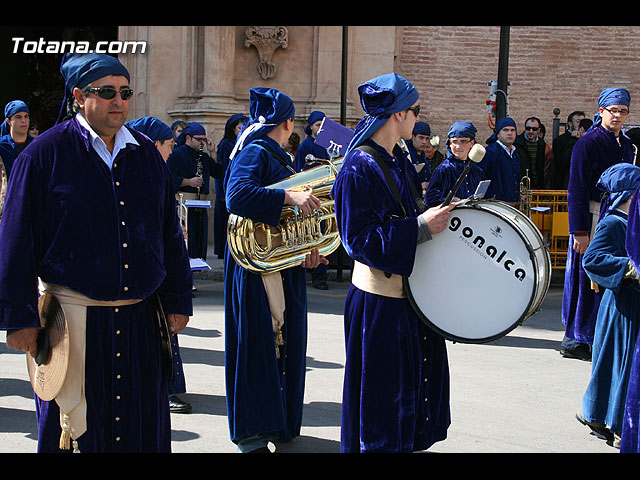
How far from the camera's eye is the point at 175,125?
1310 cm

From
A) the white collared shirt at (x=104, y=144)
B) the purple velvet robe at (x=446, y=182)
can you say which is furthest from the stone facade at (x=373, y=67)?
the white collared shirt at (x=104, y=144)

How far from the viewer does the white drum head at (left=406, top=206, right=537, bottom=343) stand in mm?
3842

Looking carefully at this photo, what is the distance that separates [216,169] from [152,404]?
26.6 ft

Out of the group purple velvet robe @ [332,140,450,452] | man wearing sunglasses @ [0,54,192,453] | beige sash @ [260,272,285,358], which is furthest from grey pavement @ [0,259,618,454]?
man wearing sunglasses @ [0,54,192,453]

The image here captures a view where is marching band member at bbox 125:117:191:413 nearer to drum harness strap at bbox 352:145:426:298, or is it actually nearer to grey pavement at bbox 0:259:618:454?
grey pavement at bbox 0:259:618:454

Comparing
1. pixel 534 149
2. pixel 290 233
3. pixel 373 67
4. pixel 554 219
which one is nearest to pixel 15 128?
pixel 290 233

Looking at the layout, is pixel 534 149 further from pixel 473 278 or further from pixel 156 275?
pixel 156 275

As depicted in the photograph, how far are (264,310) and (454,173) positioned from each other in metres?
3.52

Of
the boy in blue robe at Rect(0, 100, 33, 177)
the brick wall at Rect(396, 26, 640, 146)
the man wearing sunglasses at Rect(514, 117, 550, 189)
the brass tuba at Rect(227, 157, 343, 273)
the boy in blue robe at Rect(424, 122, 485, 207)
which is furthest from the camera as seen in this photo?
the brick wall at Rect(396, 26, 640, 146)

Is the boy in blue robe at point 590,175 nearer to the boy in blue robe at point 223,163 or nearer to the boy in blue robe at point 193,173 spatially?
the boy in blue robe at point 193,173

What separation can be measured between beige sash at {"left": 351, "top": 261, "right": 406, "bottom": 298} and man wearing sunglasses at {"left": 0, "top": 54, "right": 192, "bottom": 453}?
913 millimetres

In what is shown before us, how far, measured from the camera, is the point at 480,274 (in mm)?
3916

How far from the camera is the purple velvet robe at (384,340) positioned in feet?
12.7

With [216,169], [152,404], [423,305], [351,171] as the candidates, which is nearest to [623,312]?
[423,305]
